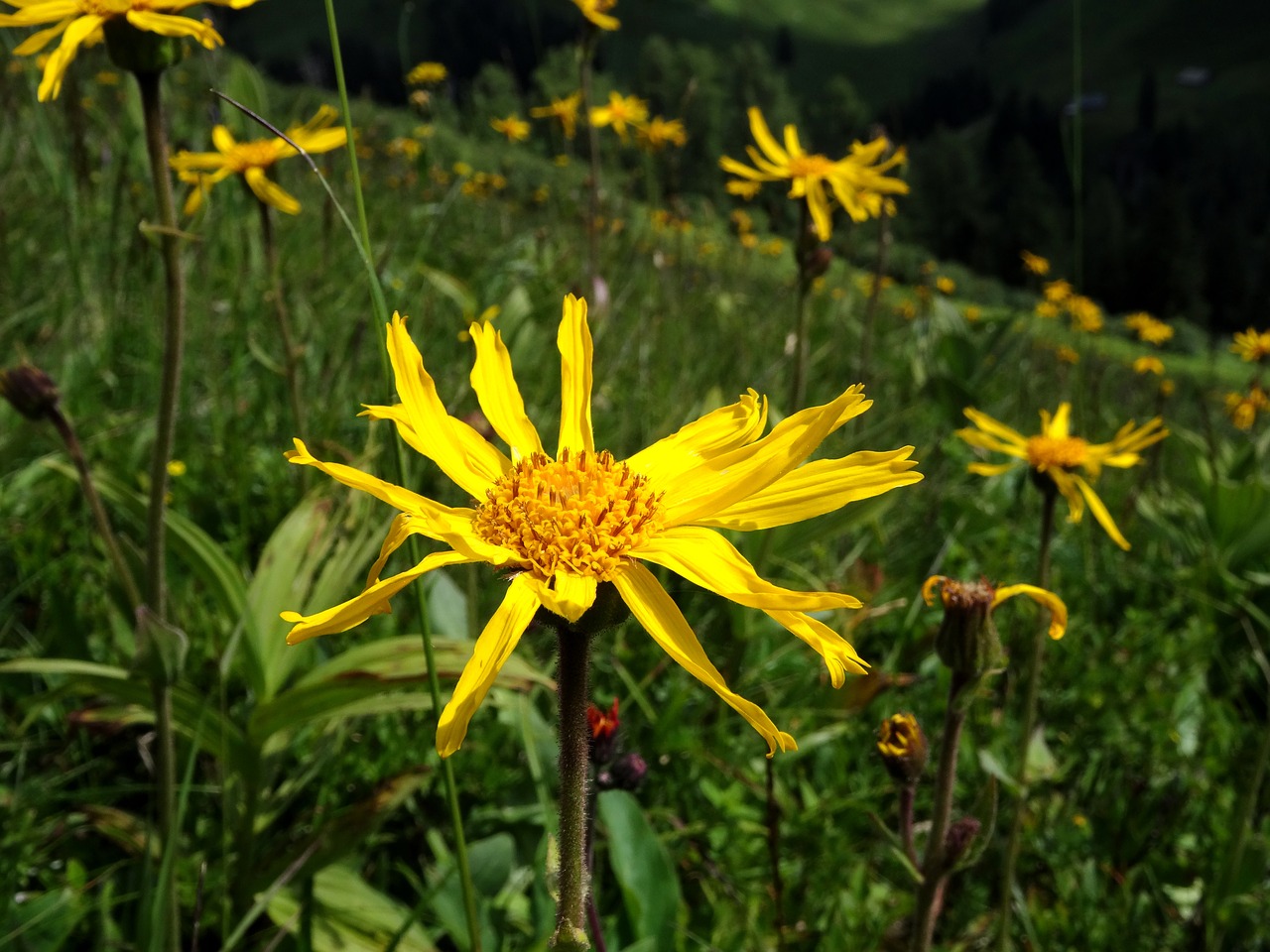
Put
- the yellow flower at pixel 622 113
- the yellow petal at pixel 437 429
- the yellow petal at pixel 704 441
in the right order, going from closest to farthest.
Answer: the yellow petal at pixel 437 429 < the yellow petal at pixel 704 441 < the yellow flower at pixel 622 113

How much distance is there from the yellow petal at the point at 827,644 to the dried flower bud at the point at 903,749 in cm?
60

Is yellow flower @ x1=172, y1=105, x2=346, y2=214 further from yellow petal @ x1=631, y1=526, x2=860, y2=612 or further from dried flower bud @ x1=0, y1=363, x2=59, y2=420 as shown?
yellow petal @ x1=631, y1=526, x2=860, y2=612

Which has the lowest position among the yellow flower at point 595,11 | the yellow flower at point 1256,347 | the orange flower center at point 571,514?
the orange flower center at point 571,514

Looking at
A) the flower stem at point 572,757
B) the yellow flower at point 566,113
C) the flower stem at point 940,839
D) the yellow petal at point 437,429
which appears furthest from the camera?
the yellow flower at point 566,113

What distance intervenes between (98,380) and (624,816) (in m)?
2.53

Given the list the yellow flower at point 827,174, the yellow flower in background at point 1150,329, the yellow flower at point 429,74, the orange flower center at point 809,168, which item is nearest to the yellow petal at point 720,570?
the yellow flower at point 827,174

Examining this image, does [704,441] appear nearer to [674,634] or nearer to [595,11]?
[674,634]

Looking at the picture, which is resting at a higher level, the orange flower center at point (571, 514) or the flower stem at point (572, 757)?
the orange flower center at point (571, 514)

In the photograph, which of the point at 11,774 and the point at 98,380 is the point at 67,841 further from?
the point at 98,380

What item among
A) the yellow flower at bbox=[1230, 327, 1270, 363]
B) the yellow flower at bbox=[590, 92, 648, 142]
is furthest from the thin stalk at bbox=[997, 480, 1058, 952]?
the yellow flower at bbox=[590, 92, 648, 142]

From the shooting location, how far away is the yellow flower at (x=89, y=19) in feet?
4.94

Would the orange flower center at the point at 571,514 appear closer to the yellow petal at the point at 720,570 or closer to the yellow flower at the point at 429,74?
the yellow petal at the point at 720,570

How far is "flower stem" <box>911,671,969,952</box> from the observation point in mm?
1489

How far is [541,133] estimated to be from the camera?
24.5 ft
